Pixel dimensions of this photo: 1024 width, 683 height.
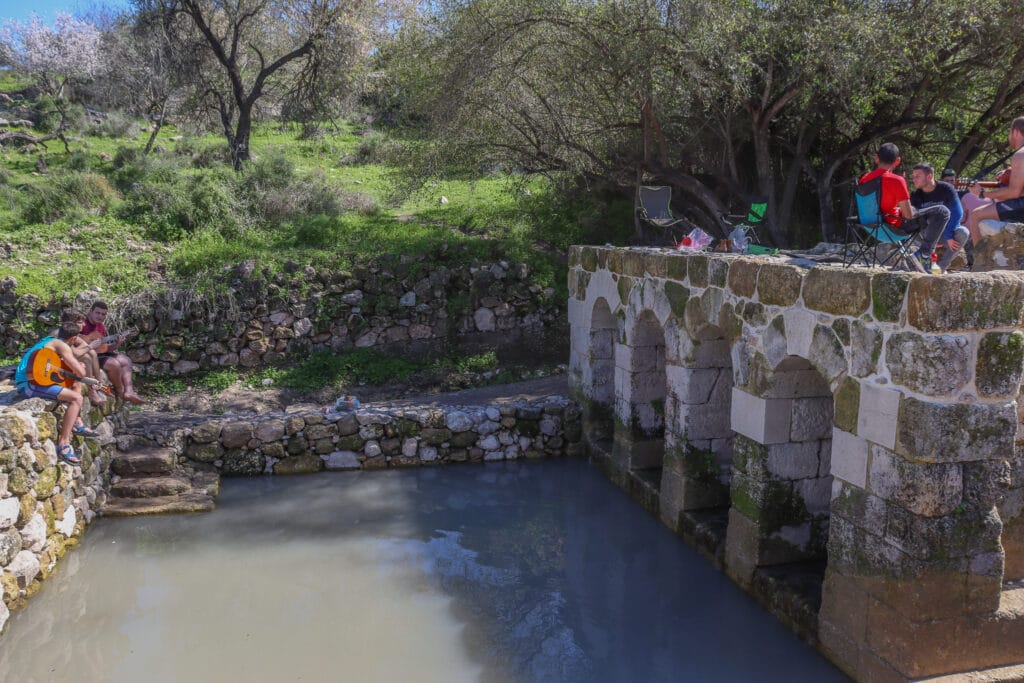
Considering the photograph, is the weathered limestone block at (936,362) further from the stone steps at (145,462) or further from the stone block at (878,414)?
the stone steps at (145,462)

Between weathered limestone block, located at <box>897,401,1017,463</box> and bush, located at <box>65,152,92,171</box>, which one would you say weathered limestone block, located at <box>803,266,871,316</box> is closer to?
weathered limestone block, located at <box>897,401,1017,463</box>

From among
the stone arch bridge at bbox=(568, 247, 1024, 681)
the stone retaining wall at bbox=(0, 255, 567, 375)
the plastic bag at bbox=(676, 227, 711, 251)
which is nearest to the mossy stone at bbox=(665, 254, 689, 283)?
the stone arch bridge at bbox=(568, 247, 1024, 681)

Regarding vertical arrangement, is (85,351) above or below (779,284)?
below

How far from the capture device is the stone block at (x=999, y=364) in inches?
171

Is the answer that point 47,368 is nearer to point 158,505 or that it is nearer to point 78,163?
point 158,505

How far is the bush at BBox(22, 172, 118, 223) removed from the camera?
1348 cm

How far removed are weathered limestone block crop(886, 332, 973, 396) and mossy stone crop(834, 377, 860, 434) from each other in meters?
0.49

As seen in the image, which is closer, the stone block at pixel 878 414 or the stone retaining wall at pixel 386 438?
the stone block at pixel 878 414

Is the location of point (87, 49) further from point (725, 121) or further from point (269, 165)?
point (725, 121)

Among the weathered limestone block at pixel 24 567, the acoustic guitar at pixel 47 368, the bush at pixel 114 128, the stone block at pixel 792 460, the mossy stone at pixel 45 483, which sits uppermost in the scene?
the bush at pixel 114 128

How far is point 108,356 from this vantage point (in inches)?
336

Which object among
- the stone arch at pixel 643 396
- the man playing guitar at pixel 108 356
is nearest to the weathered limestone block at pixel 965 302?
the stone arch at pixel 643 396

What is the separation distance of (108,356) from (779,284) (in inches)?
272

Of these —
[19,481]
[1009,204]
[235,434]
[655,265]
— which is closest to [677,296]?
[655,265]
